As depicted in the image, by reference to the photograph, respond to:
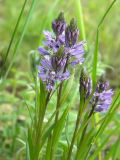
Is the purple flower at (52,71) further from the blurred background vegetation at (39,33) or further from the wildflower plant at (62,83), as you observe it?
the blurred background vegetation at (39,33)

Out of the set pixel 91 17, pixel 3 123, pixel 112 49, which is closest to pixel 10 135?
pixel 3 123

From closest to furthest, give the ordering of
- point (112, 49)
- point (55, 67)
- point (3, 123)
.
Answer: point (55, 67) < point (3, 123) < point (112, 49)

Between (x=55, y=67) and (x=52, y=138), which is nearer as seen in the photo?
(x=55, y=67)

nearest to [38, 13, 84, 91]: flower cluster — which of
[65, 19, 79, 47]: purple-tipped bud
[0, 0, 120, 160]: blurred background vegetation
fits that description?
[65, 19, 79, 47]: purple-tipped bud

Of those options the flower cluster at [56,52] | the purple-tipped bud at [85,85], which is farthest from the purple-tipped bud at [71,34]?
the purple-tipped bud at [85,85]

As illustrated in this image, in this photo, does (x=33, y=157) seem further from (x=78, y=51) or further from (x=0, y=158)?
(x=0, y=158)
